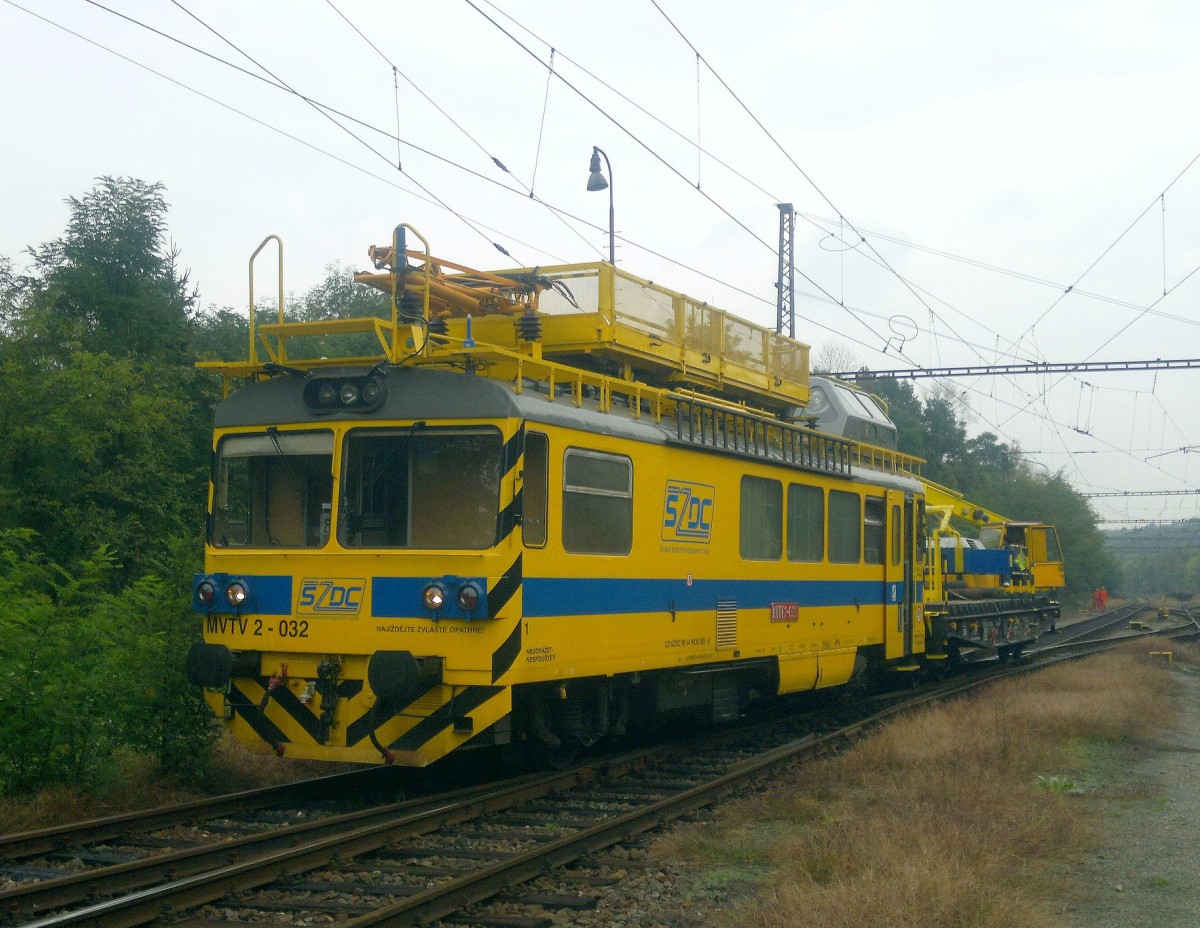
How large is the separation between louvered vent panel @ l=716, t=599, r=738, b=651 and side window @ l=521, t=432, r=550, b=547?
9.15ft

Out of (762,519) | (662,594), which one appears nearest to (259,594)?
(662,594)

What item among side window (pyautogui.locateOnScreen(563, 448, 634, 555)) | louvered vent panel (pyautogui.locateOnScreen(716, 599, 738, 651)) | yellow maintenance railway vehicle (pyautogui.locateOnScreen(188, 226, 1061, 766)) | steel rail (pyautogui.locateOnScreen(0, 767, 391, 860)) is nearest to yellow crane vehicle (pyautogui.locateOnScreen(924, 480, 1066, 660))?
louvered vent panel (pyautogui.locateOnScreen(716, 599, 738, 651))

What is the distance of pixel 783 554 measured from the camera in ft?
40.4

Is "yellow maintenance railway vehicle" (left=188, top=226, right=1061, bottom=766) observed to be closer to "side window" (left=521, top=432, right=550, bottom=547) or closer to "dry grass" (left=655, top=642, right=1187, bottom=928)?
"side window" (left=521, top=432, right=550, bottom=547)

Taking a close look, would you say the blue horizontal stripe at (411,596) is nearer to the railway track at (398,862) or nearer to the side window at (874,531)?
the railway track at (398,862)

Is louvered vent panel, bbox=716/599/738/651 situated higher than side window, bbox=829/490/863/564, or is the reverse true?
side window, bbox=829/490/863/564

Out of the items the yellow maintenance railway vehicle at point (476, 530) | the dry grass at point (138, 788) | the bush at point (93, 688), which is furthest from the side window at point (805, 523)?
the bush at point (93, 688)

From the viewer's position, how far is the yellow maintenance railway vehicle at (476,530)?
834cm

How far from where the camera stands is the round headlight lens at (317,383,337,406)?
29.2 feet

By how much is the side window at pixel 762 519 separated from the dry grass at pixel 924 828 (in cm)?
198

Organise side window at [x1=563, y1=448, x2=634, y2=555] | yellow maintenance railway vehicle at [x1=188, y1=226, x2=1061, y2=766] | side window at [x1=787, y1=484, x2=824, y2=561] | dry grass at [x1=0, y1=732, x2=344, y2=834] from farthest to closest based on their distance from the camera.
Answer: side window at [x1=787, y1=484, x2=824, y2=561] < side window at [x1=563, y1=448, x2=634, y2=555] < yellow maintenance railway vehicle at [x1=188, y1=226, x2=1061, y2=766] < dry grass at [x1=0, y1=732, x2=344, y2=834]

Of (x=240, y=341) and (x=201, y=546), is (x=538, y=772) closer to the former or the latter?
(x=201, y=546)

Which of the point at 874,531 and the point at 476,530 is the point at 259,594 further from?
the point at 874,531

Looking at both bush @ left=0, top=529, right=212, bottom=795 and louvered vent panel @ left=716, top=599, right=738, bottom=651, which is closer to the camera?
bush @ left=0, top=529, right=212, bottom=795
